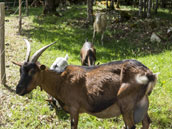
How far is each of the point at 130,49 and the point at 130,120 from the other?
688cm

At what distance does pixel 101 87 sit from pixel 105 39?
8338mm

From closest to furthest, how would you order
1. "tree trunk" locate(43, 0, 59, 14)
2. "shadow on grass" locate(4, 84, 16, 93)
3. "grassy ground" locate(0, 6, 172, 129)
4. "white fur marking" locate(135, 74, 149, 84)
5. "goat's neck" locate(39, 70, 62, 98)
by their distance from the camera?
1. "white fur marking" locate(135, 74, 149, 84)
2. "goat's neck" locate(39, 70, 62, 98)
3. "grassy ground" locate(0, 6, 172, 129)
4. "shadow on grass" locate(4, 84, 16, 93)
5. "tree trunk" locate(43, 0, 59, 14)

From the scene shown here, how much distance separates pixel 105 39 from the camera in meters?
11.8

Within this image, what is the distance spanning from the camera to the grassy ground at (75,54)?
4.95m

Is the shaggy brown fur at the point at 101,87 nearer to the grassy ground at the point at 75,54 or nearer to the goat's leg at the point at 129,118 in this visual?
the goat's leg at the point at 129,118

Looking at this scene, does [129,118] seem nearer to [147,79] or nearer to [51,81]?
[147,79]

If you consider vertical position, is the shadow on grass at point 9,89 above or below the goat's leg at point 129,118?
below

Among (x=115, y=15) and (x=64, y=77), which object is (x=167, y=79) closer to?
(x=64, y=77)

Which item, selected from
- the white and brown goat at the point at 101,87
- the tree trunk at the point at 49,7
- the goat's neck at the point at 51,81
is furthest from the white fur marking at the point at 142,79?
the tree trunk at the point at 49,7

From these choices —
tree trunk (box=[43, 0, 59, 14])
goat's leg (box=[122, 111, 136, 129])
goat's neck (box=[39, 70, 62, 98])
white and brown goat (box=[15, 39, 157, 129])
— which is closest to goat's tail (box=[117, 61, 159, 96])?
white and brown goat (box=[15, 39, 157, 129])

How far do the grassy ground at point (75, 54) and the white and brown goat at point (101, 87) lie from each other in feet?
4.07

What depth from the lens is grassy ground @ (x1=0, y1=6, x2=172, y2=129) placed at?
195 inches

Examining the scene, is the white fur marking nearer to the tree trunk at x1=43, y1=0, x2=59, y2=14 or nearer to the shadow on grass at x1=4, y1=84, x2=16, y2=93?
the shadow on grass at x1=4, y1=84, x2=16, y2=93

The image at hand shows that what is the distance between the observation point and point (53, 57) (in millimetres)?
8602
